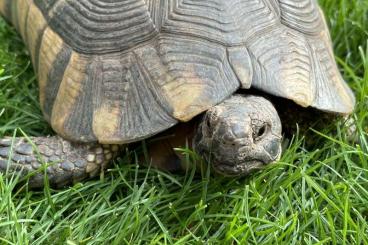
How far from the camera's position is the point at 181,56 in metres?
2.69

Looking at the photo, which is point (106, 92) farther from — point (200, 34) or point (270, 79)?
point (270, 79)

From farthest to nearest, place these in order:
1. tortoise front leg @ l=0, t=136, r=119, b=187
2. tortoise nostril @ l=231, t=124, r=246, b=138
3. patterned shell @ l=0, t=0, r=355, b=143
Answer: tortoise front leg @ l=0, t=136, r=119, b=187, patterned shell @ l=0, t=0, r=355, b=143, tortoise nostril @ l=231, t=124, r=246, b=138

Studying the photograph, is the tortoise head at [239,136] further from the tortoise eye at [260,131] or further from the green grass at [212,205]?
the green grass at [212,205]

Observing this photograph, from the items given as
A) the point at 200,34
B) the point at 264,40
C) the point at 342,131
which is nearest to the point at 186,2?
the point at 200,34

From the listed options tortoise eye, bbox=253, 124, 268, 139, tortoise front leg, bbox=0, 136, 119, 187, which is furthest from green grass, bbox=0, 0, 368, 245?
tortoise eye, bbox=253, 124, 268, 139

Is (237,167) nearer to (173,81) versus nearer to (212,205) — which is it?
(212,205)

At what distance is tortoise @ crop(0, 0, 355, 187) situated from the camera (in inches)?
102

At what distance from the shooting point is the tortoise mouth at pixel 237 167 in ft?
8.23

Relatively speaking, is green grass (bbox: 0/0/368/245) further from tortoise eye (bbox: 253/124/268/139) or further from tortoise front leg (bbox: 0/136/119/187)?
tortoise eye (bbox: 253/124/268/139)

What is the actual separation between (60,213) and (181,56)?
812 mm

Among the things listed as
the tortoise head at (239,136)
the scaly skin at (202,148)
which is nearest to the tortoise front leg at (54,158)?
the scaly skin at (202,148)

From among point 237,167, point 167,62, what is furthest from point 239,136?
point 167,62

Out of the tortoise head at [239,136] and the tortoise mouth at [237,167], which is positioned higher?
the tortoise head at [239,136]

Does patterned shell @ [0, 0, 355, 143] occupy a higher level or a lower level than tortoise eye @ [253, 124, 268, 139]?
higher
